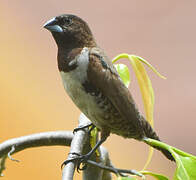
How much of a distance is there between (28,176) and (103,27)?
2.84 ft

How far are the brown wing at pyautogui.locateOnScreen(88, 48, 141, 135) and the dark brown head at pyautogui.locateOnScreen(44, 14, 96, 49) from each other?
0.13ft

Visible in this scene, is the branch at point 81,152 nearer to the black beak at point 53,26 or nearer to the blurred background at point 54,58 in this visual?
the black beak at point 53,26

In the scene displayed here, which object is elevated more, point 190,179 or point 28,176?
point 190,179

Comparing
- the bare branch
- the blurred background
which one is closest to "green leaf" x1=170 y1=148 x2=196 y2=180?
the bare branch

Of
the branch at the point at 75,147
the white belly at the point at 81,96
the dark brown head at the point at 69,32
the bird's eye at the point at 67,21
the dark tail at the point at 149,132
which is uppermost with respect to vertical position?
the bird's eye at the point at 67,21

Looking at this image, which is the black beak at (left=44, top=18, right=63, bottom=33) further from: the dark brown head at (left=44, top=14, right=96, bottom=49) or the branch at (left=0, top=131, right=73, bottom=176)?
the branch at (left=0, top=131, right=73, bottom=176)

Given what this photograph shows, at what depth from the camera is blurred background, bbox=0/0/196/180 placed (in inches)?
78.3

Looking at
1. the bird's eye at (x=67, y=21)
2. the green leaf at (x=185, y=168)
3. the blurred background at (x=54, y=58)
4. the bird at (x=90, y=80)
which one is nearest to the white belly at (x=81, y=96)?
the bird at (x=90, y=80)

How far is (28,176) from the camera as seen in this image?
2031 mm

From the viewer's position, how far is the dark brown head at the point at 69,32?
2.93ft

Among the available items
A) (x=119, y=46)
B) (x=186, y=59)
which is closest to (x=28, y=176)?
(x=119, y=46)

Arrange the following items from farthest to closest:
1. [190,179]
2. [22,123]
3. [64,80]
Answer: [22,123] < [64,80] < [190,179]

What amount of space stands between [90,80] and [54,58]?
4.04 ft

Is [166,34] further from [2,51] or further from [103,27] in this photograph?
[2,51]
